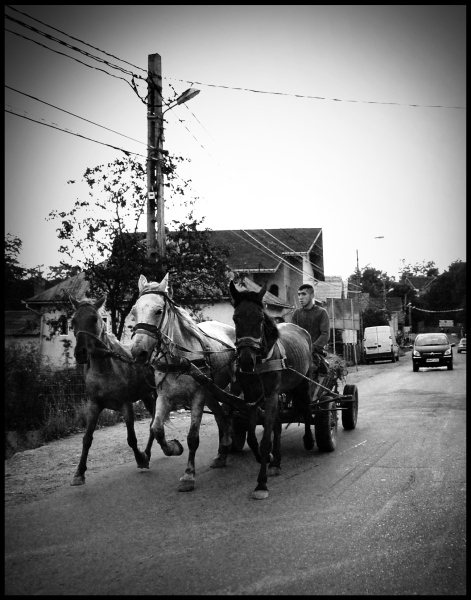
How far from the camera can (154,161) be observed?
39.3ft

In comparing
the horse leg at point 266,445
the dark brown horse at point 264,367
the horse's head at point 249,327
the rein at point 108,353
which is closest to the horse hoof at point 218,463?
the dark brown horse at point 264,367

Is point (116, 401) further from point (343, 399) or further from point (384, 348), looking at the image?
point (384, 348)

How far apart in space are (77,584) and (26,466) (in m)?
4.34

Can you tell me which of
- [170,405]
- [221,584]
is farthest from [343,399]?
[221,584]

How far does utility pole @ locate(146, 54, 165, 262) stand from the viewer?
11.8 metres

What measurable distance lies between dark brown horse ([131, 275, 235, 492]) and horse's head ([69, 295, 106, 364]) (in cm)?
73

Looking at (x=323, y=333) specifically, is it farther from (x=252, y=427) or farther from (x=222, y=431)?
(x=252, y=427)

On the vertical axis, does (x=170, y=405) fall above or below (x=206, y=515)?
above

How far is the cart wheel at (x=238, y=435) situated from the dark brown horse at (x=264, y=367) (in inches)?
43.5

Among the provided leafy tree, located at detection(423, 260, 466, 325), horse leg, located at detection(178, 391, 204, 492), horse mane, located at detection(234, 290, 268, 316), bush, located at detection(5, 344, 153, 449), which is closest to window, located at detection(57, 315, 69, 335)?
bush, located at detection(5, 344, 153, 449)

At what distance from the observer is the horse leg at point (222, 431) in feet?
22.5

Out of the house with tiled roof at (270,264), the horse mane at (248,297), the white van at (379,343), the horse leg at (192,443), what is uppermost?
the house with tiled roof at (270,264)

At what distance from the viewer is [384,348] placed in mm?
37875

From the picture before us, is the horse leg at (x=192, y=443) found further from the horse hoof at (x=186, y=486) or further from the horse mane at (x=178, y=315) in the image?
the horse mane at (x=178, y=315)
